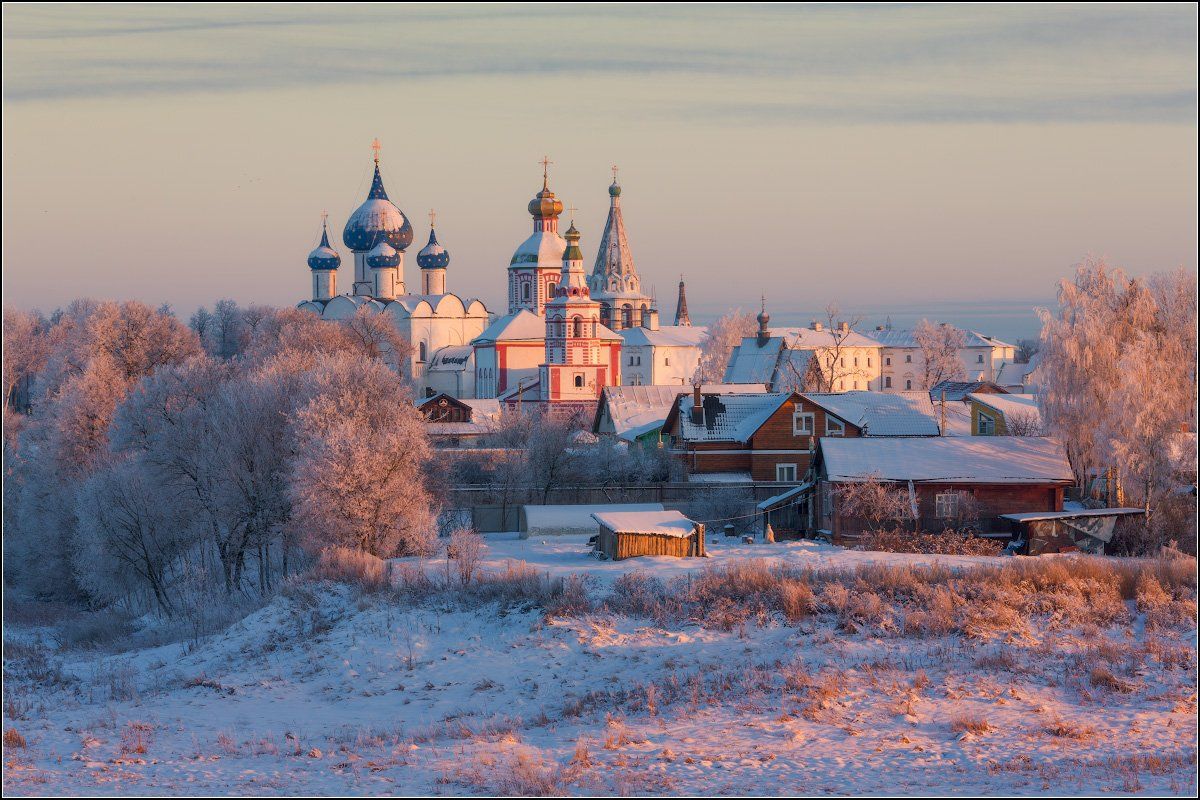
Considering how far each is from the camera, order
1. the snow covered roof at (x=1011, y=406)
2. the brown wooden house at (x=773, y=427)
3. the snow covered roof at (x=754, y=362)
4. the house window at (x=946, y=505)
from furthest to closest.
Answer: the snow covered roof at (x=754, y=362)
the snow covered roof at (x=1011, y=406)
the brown wooden house at (x=773, y=427)
the house window at (x=946, y=505)

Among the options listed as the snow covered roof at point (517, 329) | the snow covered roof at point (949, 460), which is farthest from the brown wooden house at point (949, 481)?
the snow covered roof at point (517, 329)

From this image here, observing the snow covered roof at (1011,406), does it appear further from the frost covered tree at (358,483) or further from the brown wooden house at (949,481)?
the frost covered tree at (358,483)

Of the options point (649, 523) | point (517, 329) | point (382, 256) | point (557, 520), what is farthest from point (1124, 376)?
point (382, 256)

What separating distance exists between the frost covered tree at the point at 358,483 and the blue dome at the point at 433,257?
72949 millimetres

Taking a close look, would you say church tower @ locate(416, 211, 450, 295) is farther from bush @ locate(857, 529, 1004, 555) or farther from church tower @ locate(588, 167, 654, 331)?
bush @ locate(857, 529, 1004, 555)

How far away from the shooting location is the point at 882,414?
4338 centimetres

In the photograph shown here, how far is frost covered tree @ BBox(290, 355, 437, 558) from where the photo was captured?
99.0 feet

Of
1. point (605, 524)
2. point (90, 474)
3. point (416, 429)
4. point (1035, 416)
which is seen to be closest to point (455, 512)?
point (416, 429)

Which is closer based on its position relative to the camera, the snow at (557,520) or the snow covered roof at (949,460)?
the snow covered roof at (949,460)

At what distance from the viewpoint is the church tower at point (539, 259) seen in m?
96.8

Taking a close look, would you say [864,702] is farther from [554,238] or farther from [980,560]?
[554,238]

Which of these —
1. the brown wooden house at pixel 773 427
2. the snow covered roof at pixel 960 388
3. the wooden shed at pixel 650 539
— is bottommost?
the wooden shed at pixel 650 539

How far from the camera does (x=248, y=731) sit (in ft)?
59.7

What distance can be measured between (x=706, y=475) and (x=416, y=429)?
39.4 ft
